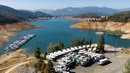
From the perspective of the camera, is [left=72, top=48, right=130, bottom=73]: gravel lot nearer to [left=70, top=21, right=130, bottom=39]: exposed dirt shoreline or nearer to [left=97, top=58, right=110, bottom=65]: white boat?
[left=97, top=58, right=110, bottom=65]: white boat

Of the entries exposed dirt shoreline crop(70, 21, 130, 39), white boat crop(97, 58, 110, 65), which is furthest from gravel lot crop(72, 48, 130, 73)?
exposed dirt shoreline crop(70, 21, 130, 39)

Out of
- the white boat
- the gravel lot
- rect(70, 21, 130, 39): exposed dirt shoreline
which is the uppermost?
the white boat

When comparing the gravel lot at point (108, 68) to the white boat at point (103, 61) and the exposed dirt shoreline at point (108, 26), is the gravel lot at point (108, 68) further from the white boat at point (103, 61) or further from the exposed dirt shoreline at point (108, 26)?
the exposed dirt shoreline at point (108, 26)

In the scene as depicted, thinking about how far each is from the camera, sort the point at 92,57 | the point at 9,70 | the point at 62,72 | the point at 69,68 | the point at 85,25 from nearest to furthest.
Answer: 1. the point at 62,72
2. the point at 69,68
3. the point at 92,57
4. the point at 9,70
5. the point at 85,25

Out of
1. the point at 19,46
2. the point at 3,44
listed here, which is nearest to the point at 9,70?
the point at 19,46

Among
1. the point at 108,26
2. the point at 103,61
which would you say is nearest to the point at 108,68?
the point at 103,61

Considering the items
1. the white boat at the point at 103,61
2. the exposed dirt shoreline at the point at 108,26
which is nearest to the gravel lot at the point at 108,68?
the white boat at the point at 103,61

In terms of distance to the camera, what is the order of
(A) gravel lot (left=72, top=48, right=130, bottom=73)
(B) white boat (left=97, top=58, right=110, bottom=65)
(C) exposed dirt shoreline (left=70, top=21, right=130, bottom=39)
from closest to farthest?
(A) gravel lot (left=72, top=48, right=130, bottom=73) < (B) white boat (left=97, top=58, right=110, bottom=65) < (C) exposed dirt shoreline (left=70, top=21, right=130, bottom=39)

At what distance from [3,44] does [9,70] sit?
6224 cm

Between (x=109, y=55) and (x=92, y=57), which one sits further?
(x=109, y=55)

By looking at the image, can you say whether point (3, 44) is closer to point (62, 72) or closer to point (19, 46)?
point (19, 46)

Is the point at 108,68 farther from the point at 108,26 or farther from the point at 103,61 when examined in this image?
the point at 108,26

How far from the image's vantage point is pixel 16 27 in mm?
188625

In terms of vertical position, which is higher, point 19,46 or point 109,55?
point 109,55
